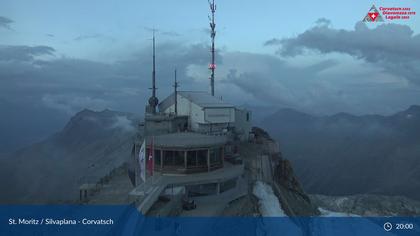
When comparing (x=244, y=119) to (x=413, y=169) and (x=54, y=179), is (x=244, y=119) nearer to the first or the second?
(x=54, y=179)

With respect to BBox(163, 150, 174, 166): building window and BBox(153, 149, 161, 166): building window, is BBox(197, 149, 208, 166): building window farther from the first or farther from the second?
BBox(153, 149, 161, 166): building window

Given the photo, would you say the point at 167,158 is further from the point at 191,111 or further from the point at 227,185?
the point at 191,111

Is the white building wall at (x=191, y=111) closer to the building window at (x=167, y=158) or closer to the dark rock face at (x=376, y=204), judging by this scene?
the building window at (x=167, y=158)

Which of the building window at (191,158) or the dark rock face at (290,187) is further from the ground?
the building window at (191,158)

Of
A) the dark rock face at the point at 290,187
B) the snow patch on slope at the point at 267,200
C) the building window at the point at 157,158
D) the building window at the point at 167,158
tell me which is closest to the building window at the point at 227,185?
the snow patch on slope at the point at 267,200

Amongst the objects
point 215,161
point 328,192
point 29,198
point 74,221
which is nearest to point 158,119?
point 215,161

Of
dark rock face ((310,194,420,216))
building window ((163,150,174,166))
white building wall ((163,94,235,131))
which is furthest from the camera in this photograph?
dark rock face ((310,194,420,216))

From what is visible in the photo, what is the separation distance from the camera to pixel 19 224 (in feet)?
62.5

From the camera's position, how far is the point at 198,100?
130 ft

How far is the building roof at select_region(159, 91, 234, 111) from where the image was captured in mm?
38844

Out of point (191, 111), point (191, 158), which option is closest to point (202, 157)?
point (191, 158)

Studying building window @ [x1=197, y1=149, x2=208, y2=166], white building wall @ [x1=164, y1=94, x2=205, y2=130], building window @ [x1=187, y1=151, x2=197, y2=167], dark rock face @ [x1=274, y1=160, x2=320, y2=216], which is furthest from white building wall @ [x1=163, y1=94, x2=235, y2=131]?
building window @ [x1=187, y1=151, x2=197, y2=167]

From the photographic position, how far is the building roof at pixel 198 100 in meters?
38.8

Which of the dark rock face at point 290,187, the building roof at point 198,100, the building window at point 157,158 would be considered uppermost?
the building roof at point 198,100
